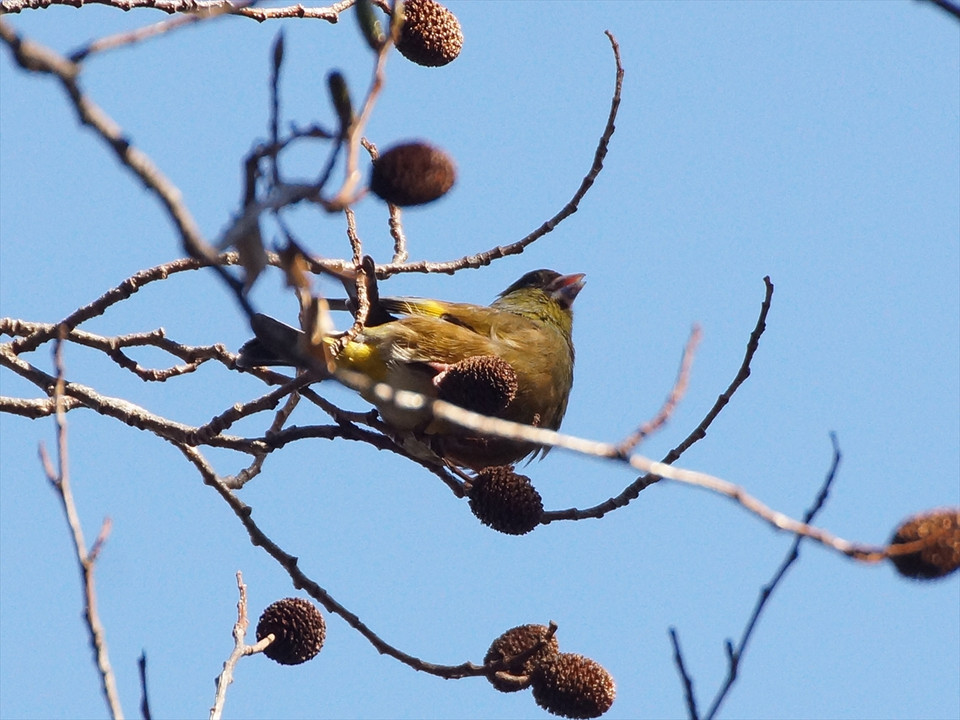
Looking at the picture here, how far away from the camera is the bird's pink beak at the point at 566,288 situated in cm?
620

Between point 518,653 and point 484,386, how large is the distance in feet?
2.66

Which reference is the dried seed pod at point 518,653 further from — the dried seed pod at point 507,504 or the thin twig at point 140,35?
the thin twig at point 140,35

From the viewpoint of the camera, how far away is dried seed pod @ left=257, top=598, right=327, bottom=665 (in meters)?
3.57

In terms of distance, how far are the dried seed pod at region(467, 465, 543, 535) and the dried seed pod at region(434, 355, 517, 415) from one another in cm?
22

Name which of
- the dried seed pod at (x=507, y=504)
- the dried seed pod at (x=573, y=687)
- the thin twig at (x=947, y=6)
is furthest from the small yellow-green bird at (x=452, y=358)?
the thin twig at (x=947, y=6)

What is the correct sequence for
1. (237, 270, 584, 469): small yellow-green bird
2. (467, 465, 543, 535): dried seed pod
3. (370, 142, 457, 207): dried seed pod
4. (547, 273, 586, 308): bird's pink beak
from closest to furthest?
(370, 142, 457, 207): dried seed pod, (467, 465, 543, 535): dried seed pod, (237, 270, 584, 469): small yellow-green bird, (547, 273, 586, 308): bird's pink beak

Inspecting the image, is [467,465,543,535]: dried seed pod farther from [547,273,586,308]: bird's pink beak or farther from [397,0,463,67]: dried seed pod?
[547,273,586,308]: bird's pink beak

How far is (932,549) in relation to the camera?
2.42m

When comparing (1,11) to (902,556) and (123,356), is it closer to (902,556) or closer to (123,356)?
(123,356)

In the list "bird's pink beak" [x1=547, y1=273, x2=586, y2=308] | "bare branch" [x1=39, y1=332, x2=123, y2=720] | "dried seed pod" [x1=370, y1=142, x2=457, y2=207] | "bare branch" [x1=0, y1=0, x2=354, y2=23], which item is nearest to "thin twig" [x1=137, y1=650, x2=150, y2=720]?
"bare branch" [x1=39, y1=332, x2=123, y2=720]

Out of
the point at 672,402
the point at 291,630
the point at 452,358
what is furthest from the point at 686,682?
the point at 452,358

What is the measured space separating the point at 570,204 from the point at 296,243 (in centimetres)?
223

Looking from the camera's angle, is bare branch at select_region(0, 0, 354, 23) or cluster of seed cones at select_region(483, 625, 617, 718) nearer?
cluster of seed cones at select_region(483, 625, 617, 718)

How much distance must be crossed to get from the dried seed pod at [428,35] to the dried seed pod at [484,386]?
40.1 inches
